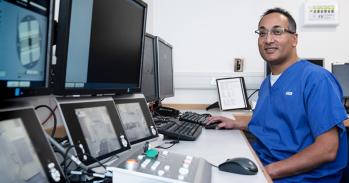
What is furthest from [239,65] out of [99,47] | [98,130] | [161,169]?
[161,169]

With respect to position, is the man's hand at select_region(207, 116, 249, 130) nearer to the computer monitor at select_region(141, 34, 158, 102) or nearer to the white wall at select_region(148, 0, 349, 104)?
the computer monitor at select_region(141, 34, 158, 102)

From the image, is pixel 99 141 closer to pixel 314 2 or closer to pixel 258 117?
pixel 258 117

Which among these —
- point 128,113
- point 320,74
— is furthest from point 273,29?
point 128,113

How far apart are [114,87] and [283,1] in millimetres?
2051

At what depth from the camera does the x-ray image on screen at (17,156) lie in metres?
0.54

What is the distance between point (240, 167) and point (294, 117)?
2.00 feet

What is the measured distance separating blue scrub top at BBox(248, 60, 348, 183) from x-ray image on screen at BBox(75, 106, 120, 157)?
67 centimetres

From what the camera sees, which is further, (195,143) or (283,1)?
(283,1)

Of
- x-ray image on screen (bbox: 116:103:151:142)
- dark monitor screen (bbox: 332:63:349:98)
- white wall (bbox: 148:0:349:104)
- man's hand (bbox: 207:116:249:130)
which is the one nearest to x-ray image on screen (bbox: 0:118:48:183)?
x-ray image on screen (bbox: 116:103:151:142)

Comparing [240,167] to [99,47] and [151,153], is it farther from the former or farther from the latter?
[99,47]

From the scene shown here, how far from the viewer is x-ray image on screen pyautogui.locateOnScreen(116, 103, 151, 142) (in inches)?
39.0

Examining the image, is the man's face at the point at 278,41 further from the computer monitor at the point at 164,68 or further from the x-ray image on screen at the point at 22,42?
the x-ray image on screen at the point at 22,42

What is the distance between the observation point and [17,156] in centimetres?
56

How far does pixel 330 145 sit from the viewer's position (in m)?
1.16
